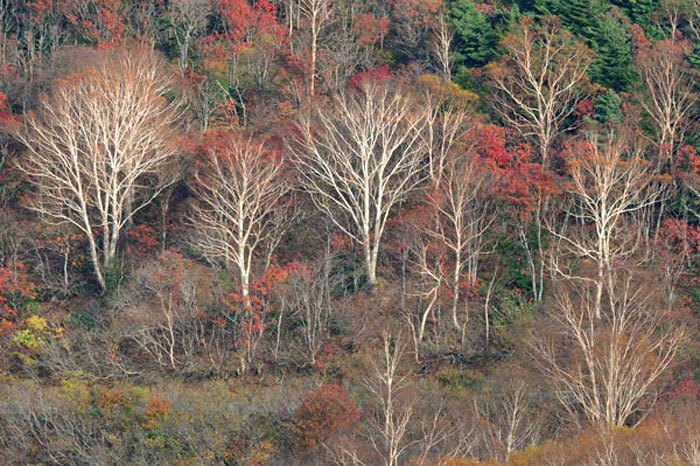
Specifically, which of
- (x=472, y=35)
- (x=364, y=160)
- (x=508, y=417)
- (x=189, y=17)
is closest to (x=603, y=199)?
(x=364, y=160)

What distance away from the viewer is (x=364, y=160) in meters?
61.7

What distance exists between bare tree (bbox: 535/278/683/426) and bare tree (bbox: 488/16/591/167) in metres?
14.8

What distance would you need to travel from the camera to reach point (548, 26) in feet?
243

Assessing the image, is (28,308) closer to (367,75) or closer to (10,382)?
(10,382)


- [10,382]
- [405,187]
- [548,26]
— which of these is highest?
[548,26]

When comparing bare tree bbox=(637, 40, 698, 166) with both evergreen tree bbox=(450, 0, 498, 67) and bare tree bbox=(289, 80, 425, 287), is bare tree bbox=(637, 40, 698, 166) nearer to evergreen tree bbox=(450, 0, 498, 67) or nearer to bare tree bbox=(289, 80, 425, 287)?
evergreen tree bbox=(450, 0, 498, 67)

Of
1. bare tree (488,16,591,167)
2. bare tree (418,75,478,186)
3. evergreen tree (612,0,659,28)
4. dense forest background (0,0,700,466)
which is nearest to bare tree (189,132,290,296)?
dense forest background (0,0,700,466)

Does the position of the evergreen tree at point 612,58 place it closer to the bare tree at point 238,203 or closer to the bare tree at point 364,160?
the bare tree at point 364,160

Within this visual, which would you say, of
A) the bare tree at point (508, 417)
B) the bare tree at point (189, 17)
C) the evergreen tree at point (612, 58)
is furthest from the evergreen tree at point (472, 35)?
the bare tree at point (508, 417)

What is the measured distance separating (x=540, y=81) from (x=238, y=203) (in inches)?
711

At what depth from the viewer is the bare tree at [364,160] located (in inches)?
2426

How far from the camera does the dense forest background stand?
171 ft

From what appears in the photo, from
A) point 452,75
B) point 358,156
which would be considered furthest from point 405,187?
point 452,75

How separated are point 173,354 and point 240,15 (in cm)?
3177
